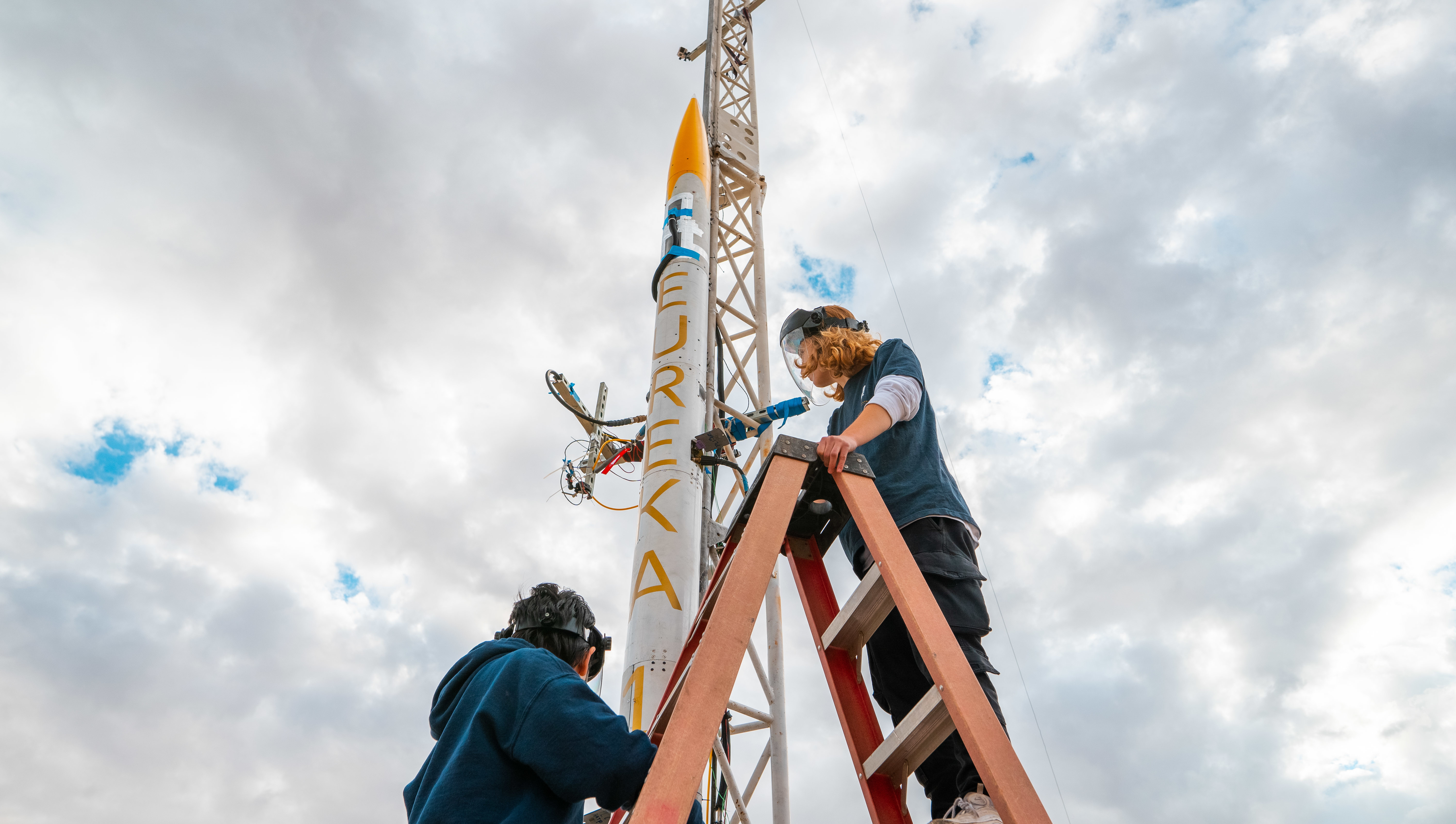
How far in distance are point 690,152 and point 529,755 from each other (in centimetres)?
707

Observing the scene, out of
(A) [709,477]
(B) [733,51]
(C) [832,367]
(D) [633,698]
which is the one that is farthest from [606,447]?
(C) [832,367]

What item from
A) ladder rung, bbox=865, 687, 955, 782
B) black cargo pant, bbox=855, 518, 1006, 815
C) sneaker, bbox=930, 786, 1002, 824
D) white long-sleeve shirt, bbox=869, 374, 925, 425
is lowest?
sneaker, bbox=930, 786, 1002, 824

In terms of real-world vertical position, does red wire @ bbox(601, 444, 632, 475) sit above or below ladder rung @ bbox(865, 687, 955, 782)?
above

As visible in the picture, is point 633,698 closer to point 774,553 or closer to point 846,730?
point 846,730

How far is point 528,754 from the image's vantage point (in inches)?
77.5

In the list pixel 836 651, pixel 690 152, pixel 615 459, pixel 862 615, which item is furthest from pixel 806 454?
pixel 615 459

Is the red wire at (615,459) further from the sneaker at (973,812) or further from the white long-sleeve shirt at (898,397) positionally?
the sneaker at (973,812)

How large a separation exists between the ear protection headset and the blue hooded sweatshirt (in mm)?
344

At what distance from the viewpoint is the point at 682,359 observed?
621cm

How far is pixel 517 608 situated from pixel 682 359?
379 centimetres

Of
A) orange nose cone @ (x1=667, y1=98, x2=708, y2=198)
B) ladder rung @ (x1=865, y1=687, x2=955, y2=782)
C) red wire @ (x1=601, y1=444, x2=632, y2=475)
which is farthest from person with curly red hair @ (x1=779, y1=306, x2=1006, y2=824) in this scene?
red wire @ (x1=601, y1=444, x2=632, y2=475)

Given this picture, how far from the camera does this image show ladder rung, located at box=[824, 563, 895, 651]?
2307 mm

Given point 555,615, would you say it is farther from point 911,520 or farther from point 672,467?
point 672,467

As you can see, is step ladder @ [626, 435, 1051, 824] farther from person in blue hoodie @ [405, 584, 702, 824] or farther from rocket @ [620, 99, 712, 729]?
rocket @ [620, 99, 712, 729]
